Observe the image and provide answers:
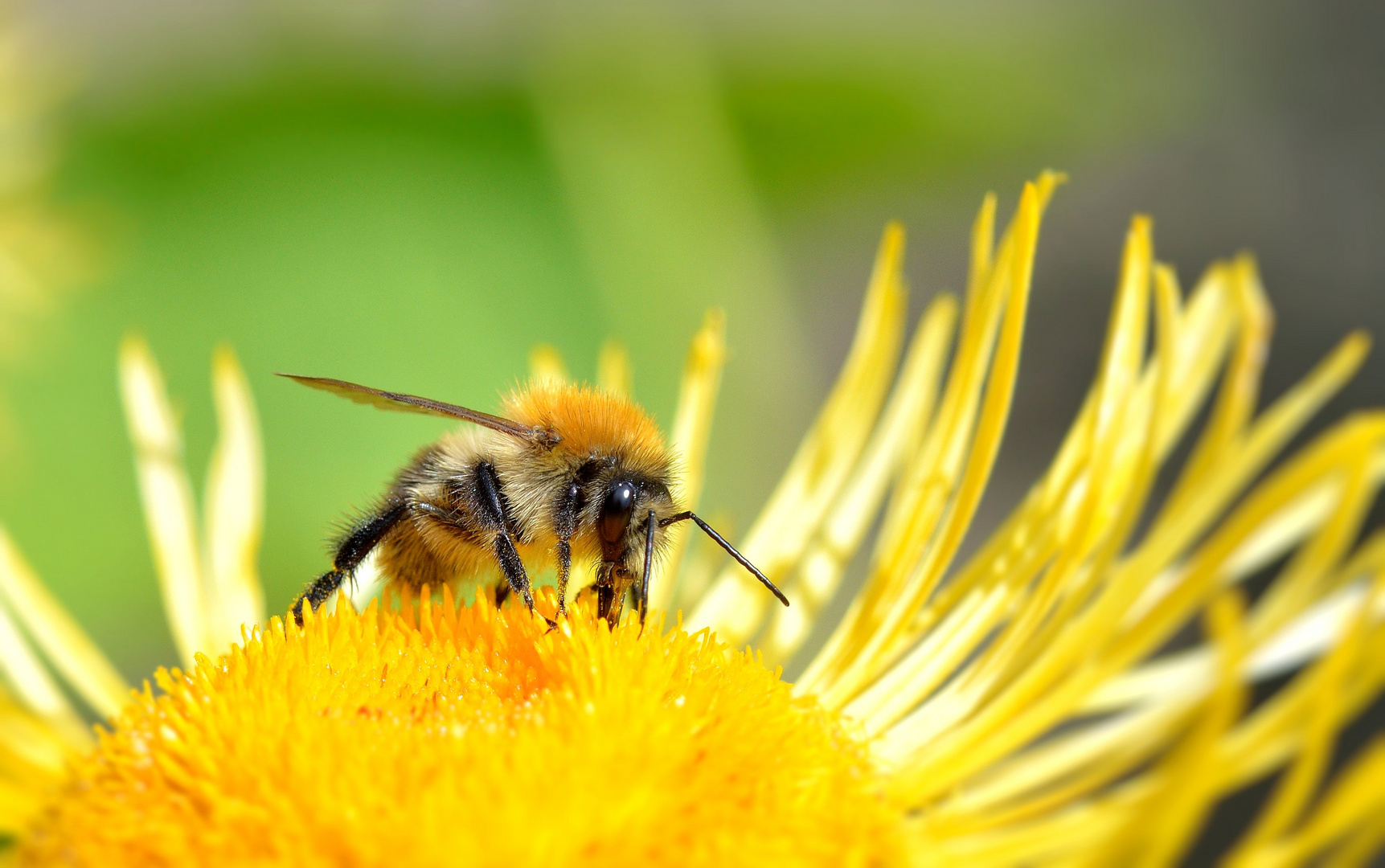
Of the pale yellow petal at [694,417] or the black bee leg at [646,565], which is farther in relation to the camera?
the pale yellow petal at [694,417]

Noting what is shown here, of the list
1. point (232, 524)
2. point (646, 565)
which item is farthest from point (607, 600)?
point (232, 524)

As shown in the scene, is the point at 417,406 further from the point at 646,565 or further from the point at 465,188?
the point at 465,188

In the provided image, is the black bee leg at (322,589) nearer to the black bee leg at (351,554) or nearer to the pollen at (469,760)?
the black bee leg at (351,554)

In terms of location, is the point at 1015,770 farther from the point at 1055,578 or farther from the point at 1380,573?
the point at 1380,573

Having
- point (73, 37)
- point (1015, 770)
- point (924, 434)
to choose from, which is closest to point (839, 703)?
point (1015, 770)

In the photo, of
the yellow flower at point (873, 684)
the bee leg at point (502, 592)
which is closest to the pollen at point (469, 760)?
the yellow flower at point (873, 684)

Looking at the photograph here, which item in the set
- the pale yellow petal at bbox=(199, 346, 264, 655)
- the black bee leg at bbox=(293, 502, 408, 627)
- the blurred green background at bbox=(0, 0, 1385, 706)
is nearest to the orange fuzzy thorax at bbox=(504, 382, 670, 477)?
the black bee leg at bbox=(293, 502, 408, 627)
